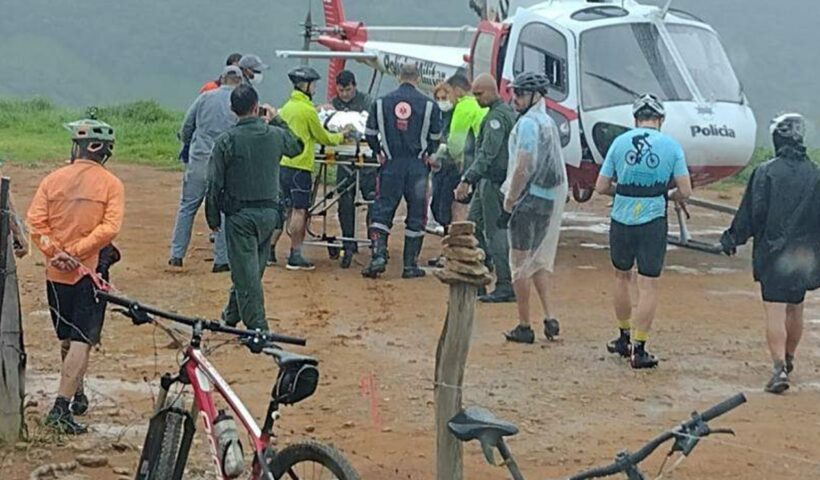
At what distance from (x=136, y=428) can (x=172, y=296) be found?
12.8ft

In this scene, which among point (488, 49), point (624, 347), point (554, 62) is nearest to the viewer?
point (624, 347)

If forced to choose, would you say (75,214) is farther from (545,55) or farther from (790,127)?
(545,55)

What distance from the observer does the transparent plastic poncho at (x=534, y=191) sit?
1002cm

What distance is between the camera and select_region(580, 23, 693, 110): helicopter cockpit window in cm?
1374

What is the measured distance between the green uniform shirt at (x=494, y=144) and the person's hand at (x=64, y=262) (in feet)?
14.2

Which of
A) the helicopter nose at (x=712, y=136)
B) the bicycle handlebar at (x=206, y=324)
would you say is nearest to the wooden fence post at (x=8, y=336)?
the bicycle handlebar at (x=206, y=324)

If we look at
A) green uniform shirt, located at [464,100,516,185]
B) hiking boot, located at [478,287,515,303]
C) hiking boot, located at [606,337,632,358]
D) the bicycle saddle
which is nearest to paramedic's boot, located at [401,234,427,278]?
hiking boot, located at [478,287,515,303]

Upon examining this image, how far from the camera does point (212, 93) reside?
12531 mm

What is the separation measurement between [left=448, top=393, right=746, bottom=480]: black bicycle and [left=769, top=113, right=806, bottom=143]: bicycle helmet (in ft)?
14.9

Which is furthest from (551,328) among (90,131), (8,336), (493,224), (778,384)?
(8,336)

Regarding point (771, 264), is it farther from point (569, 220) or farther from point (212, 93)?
point (569, 220)

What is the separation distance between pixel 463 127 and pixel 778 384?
4891mm

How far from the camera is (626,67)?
45.6 ft

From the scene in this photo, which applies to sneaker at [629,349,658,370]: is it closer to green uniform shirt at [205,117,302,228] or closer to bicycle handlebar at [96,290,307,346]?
green uniform shirt at [205,117,302,228]
